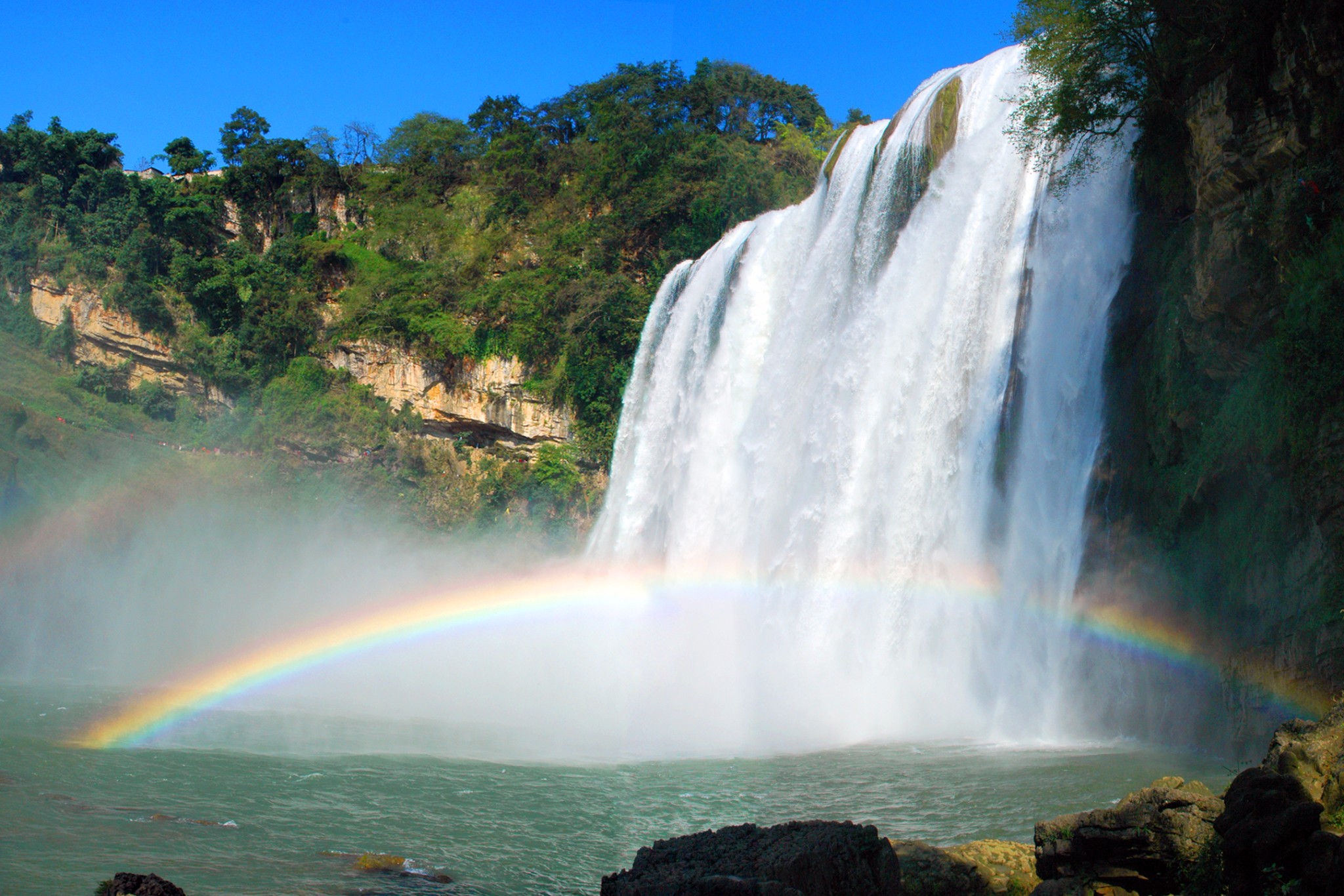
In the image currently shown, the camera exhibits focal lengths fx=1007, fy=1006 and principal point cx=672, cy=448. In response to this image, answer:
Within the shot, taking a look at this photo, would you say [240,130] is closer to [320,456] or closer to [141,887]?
[320,456]

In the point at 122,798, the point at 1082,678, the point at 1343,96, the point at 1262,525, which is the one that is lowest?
the point at 122,798

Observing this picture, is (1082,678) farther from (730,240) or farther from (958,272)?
(730,240)

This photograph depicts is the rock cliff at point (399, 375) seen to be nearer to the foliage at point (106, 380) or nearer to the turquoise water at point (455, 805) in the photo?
the foliage at point (106, 380)

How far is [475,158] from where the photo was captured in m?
40.0

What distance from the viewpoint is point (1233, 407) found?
36.6 ft

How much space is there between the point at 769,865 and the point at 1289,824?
8.82 ft

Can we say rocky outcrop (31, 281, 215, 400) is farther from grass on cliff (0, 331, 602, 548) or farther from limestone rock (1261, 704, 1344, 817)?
limestone rock (1261, 704, 1344, 817)

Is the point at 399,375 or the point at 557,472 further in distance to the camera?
the point at 399,375

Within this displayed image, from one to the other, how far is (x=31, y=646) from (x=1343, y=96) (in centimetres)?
2712

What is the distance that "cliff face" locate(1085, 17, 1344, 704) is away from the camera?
9.62 meters

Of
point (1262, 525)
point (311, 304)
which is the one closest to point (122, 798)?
point (1262, 525)

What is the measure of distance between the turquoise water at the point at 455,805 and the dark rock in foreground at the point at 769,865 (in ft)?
7.84

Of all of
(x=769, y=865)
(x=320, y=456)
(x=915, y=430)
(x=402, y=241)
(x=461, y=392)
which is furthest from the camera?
(x=402, y=241)

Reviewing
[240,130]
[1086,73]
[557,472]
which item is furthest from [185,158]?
[1086,73]
